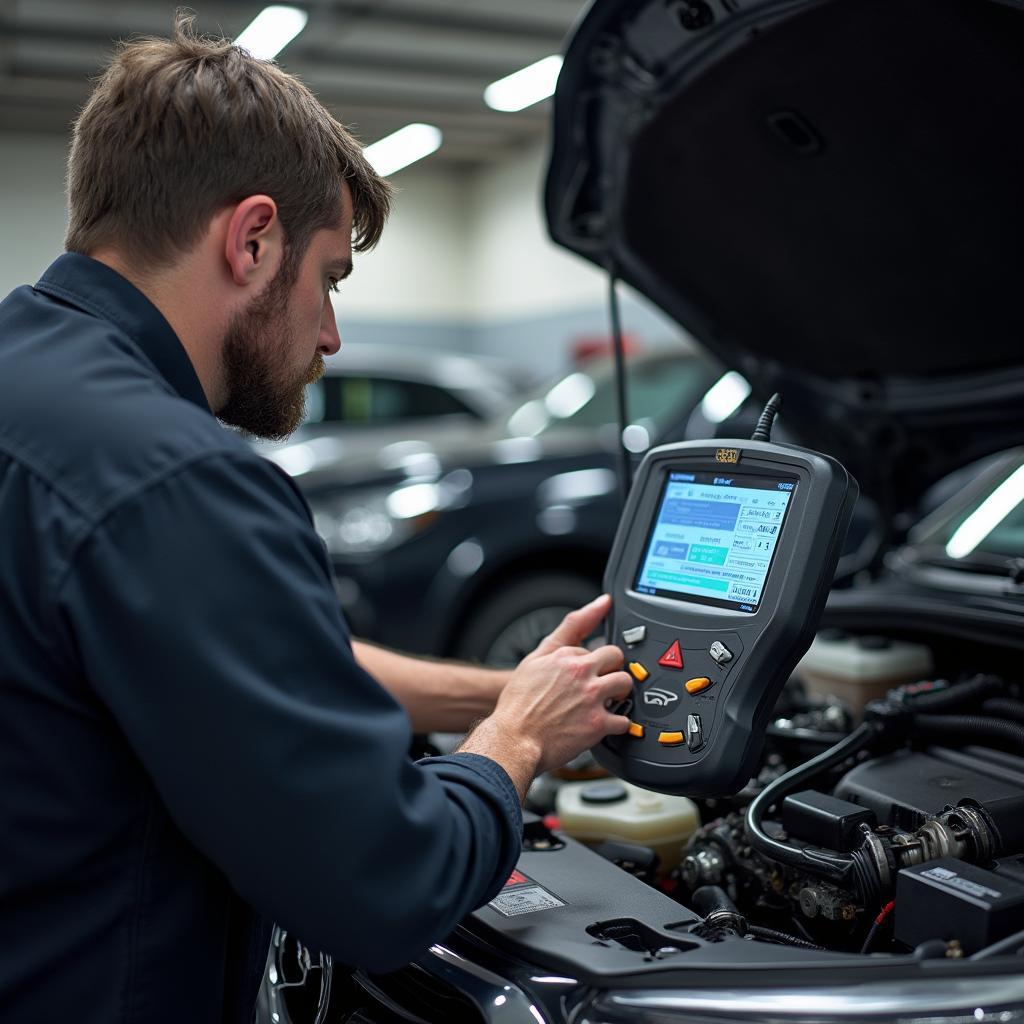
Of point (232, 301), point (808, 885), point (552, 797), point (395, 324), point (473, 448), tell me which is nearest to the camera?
point (232, 301)

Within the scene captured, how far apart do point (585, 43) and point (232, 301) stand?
0.89 metres

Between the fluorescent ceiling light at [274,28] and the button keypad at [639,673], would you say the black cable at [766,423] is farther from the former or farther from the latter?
the fluorescent ceiling light at [274,28]

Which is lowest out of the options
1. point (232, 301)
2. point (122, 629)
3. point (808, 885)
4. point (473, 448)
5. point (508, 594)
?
point (508, 594)

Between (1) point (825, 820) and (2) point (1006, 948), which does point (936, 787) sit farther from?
(2) point (1006, 948)

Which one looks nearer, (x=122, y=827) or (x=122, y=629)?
(x=122, y=629)

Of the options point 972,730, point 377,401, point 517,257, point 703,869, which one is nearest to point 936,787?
point 972,730

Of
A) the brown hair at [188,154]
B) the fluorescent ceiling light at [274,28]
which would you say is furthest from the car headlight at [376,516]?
the fluorescent ceiling light at [274,28]

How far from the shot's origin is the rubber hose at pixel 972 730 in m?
1.66

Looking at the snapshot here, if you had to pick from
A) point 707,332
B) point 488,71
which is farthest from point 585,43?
point 488,71

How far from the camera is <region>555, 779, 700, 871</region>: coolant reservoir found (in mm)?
1770

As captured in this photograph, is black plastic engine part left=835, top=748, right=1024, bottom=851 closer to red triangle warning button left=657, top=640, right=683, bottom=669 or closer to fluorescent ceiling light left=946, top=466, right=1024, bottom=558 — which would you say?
red triangle warning button left=657, top=640, right=683, bottom=669

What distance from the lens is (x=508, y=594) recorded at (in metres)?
4.24

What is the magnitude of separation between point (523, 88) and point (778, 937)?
11655 millimetres

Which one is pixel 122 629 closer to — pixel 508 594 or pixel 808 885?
pixel 808 885
